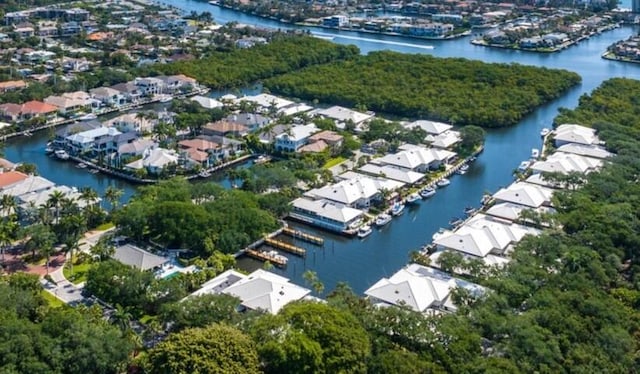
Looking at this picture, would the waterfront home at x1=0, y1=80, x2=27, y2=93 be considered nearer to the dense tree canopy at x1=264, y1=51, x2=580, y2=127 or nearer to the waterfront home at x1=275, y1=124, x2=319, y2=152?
the dense tree canopy at x1=264, y1=51, x2=580, y2=127

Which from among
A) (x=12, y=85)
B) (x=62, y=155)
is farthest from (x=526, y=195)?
(x=12, y=85)

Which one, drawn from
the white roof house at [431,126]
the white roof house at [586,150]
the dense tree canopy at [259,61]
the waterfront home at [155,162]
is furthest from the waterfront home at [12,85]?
the white roof house at [586,150]

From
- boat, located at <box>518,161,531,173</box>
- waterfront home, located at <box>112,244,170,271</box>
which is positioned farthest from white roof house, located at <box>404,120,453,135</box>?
waterfront home, located at <box>112,244,170,271</box>

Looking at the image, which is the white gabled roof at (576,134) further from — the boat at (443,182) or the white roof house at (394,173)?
the white roof house at (394,173)

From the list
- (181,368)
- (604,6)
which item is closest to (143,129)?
(181,368)

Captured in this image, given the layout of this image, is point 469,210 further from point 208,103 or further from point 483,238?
point 208,103
